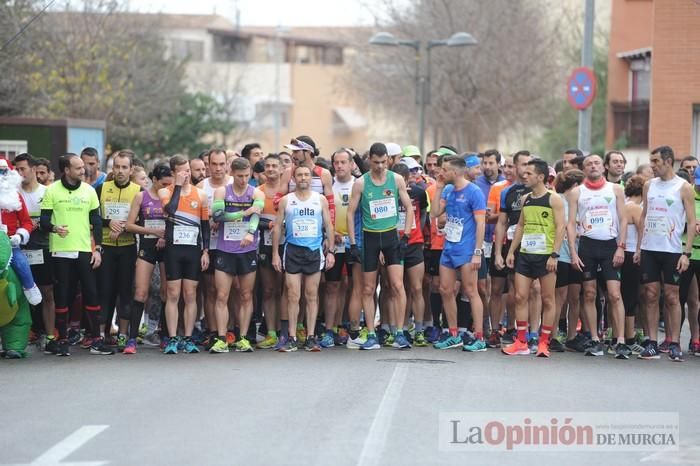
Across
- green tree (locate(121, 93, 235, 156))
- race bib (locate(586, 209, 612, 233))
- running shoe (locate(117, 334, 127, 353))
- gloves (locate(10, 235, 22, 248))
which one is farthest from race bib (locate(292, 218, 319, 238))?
green tree (locate(121, 93, 235, 156))

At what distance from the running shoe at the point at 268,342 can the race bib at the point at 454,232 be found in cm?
225

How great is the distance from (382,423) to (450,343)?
16.3 feet

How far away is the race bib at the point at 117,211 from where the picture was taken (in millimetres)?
14602

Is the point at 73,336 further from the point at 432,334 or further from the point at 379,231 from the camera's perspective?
the point at 432,334

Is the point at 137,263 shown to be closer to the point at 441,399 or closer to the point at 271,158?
the point at 271,158

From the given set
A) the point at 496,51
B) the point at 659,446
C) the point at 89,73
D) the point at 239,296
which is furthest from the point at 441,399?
the point at 496,51

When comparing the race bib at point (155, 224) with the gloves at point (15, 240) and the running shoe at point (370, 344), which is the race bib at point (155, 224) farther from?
the running shoe at point (370, 344)

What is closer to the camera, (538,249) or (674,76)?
(538,249)

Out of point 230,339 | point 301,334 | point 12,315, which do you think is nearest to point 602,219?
point 301,334

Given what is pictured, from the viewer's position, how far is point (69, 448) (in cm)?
919

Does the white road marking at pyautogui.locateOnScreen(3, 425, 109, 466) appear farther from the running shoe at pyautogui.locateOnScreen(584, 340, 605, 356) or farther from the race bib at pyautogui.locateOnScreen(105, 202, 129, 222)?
the running shoe at pyautogui.locateOnScreen(584, 340, 605, 356)

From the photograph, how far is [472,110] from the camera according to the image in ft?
163

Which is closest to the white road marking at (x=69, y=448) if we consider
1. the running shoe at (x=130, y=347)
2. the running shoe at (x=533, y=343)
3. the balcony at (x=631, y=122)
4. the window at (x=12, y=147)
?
the running shoe at (x=130, y=347)

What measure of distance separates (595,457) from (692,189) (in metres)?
5.95
